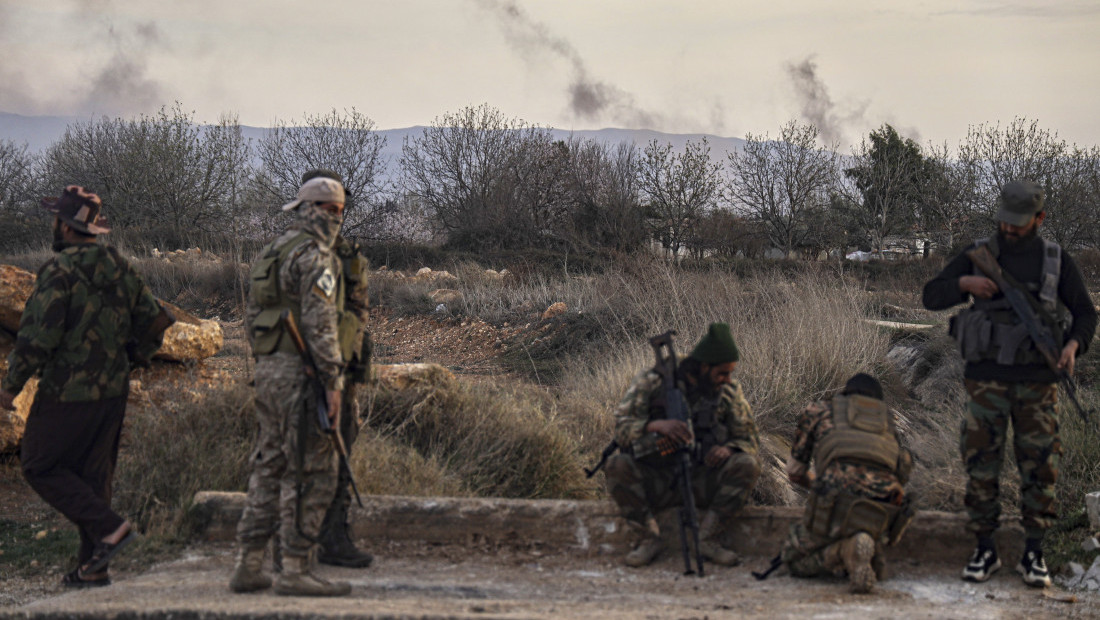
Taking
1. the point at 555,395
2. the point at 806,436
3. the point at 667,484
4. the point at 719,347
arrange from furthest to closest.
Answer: the point at 555,395 < the point at 667,484 < the point at 719,347 < the point at 806,436

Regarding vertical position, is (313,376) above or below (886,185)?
below

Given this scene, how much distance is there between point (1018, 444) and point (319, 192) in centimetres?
343

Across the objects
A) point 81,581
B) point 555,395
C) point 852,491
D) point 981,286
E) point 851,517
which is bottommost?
point 81,581

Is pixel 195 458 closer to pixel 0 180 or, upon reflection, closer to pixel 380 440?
pixel 380 440

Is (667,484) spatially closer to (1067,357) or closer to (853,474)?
(853,474)

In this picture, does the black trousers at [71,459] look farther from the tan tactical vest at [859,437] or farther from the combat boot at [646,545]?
the tan tactical vest at [859,437]

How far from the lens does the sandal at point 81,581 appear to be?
14.1 feet

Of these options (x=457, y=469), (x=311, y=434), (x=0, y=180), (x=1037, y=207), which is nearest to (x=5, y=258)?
(x=0, y=180)

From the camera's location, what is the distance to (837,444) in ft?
14.0

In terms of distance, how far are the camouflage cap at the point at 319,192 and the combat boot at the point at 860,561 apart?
9.12ft

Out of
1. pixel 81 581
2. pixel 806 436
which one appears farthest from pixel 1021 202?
pixel 81 581

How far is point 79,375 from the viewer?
13.8ft

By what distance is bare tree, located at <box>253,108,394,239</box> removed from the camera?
28578 mm

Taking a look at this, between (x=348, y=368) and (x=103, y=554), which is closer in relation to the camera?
(x=103, y=554)
